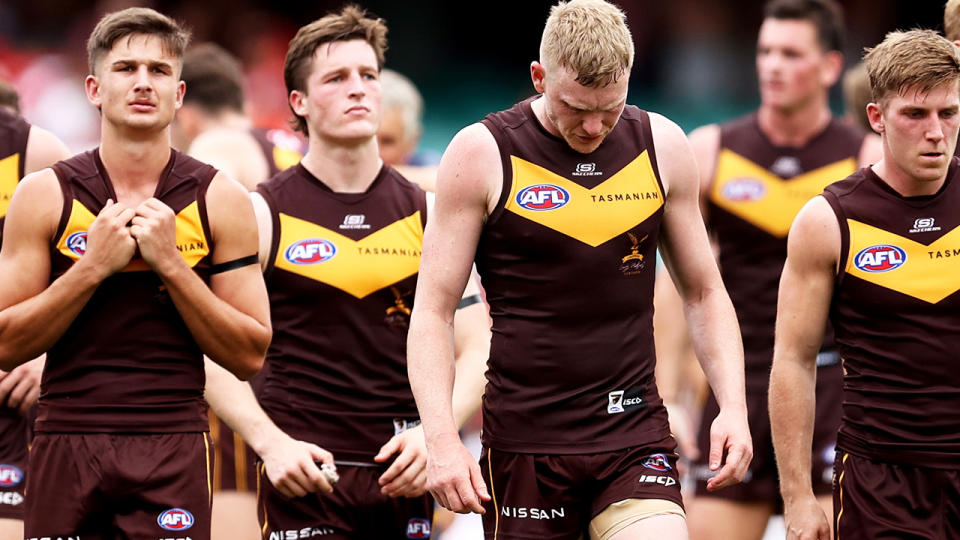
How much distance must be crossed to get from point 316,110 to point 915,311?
2945 millimetres

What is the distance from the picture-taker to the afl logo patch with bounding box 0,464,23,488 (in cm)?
696

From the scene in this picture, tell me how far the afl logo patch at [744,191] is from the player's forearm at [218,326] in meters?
3.45

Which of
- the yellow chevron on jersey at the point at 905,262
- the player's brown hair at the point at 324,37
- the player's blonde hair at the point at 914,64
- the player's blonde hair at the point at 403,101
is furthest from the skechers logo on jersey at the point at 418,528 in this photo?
the player's blonde hair at the point at 403,101

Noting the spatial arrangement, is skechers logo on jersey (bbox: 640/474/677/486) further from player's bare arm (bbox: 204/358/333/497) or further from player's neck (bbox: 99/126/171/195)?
player's neck (bbox: 99/126/171/195)

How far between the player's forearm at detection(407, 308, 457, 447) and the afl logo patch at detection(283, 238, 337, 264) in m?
1.15

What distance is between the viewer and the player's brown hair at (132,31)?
607cm

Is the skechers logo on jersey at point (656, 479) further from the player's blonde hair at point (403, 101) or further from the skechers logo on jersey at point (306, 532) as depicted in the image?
the player's blonde hair at point (403, 101)

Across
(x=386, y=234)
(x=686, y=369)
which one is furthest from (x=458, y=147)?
(x=686, y=369)

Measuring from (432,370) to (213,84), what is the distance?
487 cm

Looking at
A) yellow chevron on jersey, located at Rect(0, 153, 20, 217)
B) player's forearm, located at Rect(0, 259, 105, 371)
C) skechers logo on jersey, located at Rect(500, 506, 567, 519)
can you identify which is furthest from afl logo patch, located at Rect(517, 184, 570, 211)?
yellow chevron on jersey, located at Rect(0, 153, 20, 217)

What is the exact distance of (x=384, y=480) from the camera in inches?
258

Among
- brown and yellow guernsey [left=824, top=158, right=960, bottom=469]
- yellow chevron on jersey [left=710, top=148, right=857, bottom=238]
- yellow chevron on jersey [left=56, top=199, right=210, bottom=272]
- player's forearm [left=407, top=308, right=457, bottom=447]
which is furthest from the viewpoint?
yellow chevron on jersey [left=710, top=148, right=857, bottom=238]

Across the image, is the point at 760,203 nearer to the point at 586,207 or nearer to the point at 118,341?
the point at 586,207

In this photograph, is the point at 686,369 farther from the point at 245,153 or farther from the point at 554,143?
the point at 554,143
